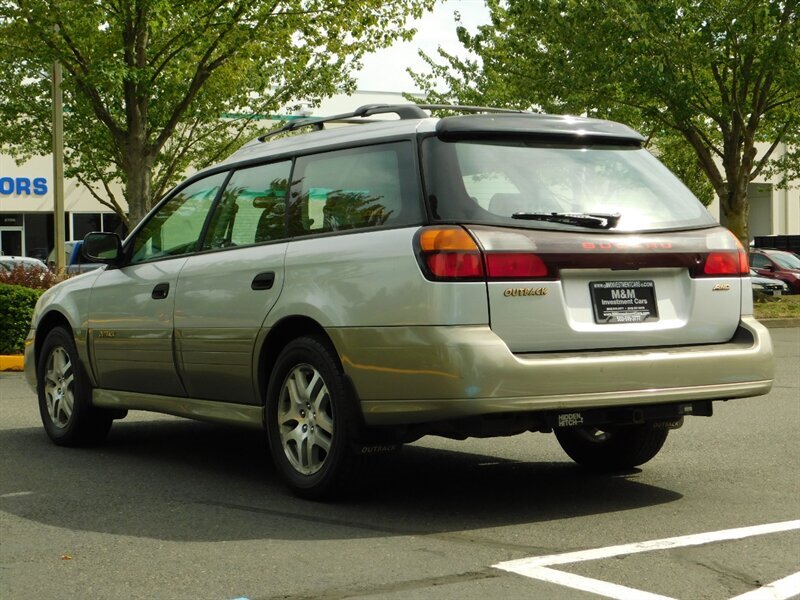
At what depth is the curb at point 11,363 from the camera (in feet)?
48.5

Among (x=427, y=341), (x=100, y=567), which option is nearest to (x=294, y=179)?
(x=427, y=341)

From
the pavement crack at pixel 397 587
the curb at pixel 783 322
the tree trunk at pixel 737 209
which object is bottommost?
the pavement crack at pixel 397 587

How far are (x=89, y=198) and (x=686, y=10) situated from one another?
2981cm

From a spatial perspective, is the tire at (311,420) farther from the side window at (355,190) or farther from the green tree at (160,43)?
the green tree at (160,43)

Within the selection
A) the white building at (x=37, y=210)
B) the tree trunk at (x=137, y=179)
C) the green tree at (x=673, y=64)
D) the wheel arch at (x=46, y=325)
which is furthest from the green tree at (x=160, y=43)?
the white building at (x=37, y=210)

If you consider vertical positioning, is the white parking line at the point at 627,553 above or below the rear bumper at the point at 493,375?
below

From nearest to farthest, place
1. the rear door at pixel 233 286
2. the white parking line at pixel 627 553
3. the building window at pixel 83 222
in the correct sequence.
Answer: the white parking line at pixel 627 553 → the rear door at pixel 233 286 → the building window at pixel 83 222

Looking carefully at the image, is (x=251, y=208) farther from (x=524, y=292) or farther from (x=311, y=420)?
(x=524, y=292)

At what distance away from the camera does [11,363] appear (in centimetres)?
1484

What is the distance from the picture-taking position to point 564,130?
6.30 metres

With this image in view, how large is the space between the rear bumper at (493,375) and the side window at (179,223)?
5.77 ft

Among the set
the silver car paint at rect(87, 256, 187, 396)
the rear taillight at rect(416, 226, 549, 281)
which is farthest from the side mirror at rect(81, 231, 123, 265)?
the rear taillight at rect(416, 226, 549, 281)

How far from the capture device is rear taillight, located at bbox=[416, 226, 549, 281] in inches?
224

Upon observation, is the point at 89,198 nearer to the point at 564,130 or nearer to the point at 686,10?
the point at 686,10
